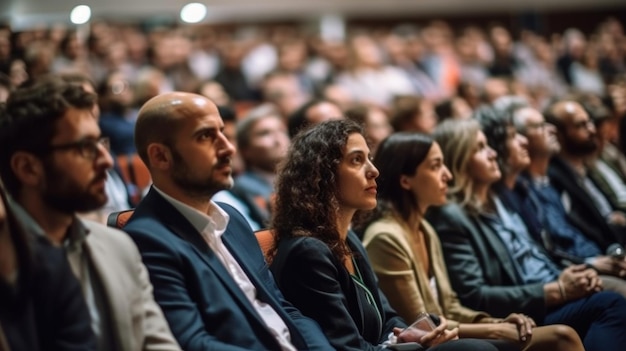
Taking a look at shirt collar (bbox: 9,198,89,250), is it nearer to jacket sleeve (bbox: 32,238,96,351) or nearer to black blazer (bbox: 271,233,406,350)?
jacket sleeve (bbox: 32,238,96,351)

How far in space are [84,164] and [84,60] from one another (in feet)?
16.7

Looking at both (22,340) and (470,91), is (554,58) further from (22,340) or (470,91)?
(22,340)

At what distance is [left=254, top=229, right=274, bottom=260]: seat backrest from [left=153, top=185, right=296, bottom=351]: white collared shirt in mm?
314

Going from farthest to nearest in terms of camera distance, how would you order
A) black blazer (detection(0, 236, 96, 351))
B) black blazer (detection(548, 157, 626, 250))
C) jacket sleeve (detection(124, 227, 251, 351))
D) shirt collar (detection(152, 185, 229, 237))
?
black blazer (detection(548, 157, 626, 250)), shirt collar (detection(152, 185, 229, 237)), jacket sleeve (detection(124, 227, 251, 351)), black blazer (detection(0, 236, 96, 351))

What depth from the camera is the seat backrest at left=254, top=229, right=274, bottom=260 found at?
7.77 feet

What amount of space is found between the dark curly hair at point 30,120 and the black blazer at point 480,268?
1562 millimetres

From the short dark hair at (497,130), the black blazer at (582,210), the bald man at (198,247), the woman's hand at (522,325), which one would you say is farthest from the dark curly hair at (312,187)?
the black blazer at (582,210)

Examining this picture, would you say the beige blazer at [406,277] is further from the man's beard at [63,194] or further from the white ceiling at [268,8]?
the white ceiling at [268,8]

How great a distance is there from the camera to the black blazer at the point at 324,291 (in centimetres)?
212

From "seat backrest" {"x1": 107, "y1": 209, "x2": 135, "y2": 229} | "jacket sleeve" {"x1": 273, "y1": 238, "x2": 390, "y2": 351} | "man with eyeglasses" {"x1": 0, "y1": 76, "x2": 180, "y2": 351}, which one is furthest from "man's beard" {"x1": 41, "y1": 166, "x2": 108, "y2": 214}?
"jacket sleeve" {"x1": 273, "y1": 238, "x2": 390, "y2": 351}

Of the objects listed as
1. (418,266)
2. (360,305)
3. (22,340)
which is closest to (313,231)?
(360,305)

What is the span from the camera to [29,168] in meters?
1.64

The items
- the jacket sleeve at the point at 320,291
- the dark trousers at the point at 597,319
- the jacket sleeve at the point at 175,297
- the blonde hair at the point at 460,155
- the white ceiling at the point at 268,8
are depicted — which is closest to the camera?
the jacket sleeve at the point at 175,297

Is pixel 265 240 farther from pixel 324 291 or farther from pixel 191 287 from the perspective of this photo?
pixel 191 287
